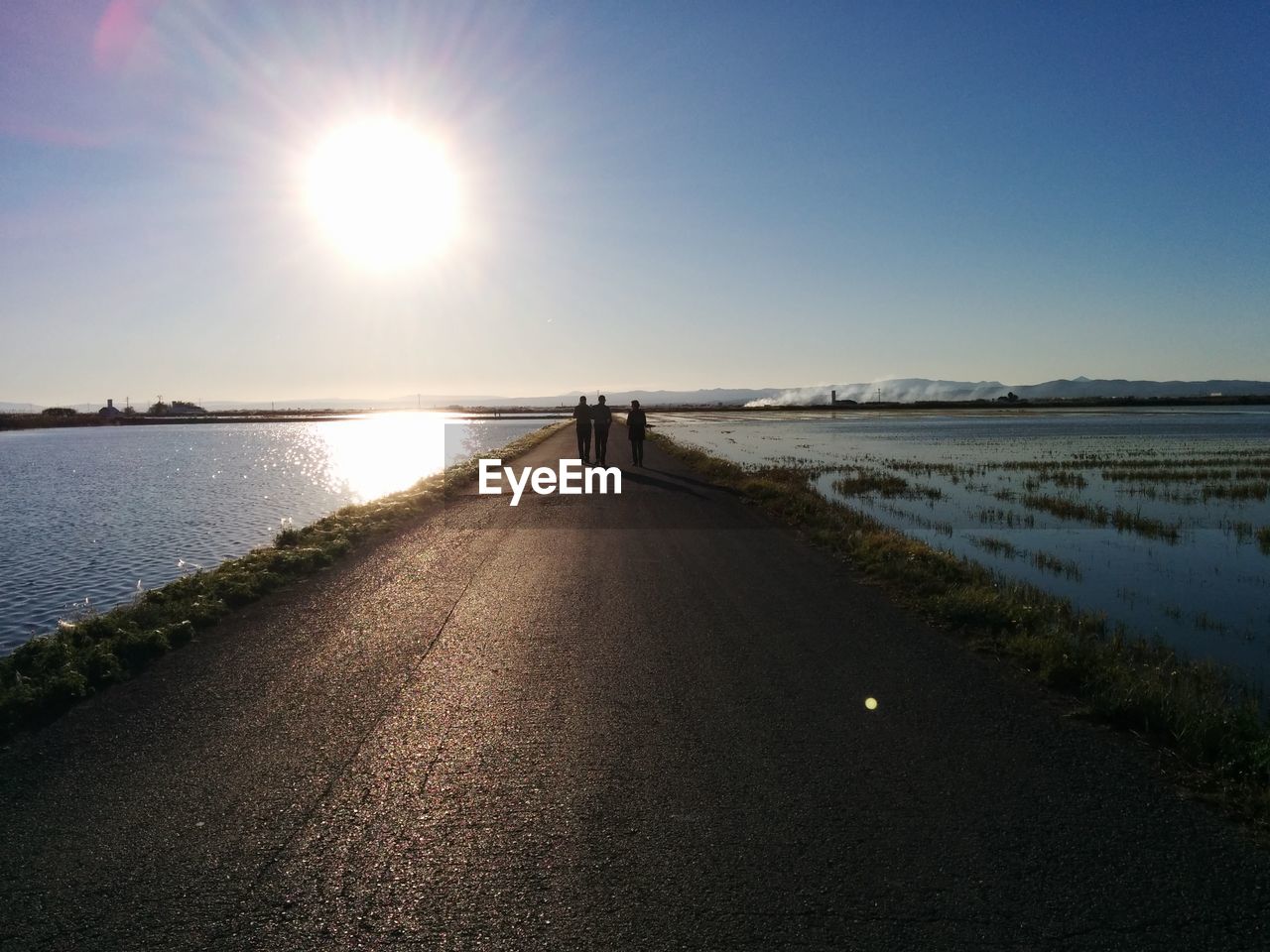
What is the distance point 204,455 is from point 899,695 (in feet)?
182

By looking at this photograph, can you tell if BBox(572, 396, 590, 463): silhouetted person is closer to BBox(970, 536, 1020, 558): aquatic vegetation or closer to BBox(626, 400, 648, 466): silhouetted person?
BBox(626, 400, 648, 466): silhouetted person

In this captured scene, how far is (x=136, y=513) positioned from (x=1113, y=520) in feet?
82.1

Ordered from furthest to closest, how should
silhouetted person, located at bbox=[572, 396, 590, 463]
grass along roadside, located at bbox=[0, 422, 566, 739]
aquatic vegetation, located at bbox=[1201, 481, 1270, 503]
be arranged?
silhouetted person, located at bbox=[572, 396, 590, 463] < aquatic vegetation, located at bbox=[1201, 481, 1270, 503] < grass along roadside, located at bbox=[0, 422, 566, 739]

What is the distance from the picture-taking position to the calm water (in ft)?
44.0

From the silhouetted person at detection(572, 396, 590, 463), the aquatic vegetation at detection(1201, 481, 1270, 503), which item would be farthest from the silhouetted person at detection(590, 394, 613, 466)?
the aquatic vegetation at detection(1201, 481, 1270, 503)

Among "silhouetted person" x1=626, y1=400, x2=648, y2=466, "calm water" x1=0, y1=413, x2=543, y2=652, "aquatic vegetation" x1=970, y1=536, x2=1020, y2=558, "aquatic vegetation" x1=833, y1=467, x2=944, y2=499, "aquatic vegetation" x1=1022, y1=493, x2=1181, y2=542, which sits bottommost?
"calm water" x1=0, y1=413, x2=543, y2=652

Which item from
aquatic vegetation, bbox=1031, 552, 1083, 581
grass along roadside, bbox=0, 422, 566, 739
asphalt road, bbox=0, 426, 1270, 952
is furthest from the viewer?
aquatic vegetation, bbox=1031, 552, 1083, 581

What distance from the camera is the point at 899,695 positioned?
6.21 m

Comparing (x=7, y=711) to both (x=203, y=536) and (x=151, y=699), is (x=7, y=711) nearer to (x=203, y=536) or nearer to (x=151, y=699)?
(x=151, y=699)

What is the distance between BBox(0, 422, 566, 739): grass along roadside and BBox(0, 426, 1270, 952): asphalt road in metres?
0.31

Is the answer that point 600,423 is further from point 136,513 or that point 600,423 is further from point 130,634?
point 130,634

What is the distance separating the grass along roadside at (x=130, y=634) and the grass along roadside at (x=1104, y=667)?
25.0ft

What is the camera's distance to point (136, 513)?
2328 cm

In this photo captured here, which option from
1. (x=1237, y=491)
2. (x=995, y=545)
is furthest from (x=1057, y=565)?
(x=1237, y=491)
